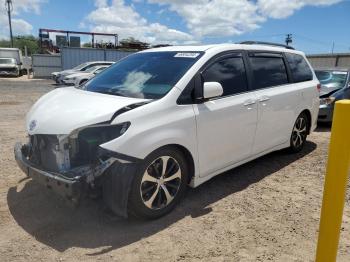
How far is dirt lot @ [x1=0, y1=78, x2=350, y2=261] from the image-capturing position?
319cm

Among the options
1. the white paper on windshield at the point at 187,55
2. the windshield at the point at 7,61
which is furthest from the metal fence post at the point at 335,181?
the windshield at the point at 7,61

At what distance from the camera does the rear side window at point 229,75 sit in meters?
4.25

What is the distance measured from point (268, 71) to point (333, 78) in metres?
5.54

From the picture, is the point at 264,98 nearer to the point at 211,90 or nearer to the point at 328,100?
the point at 211,90

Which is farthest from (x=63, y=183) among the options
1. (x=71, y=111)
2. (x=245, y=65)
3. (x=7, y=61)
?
(x=7, y=61)

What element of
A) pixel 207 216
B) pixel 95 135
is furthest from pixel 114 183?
pixel 207 216

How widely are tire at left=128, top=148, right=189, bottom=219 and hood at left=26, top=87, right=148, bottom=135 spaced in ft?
2.02

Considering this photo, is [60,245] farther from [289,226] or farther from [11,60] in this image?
[11,60]

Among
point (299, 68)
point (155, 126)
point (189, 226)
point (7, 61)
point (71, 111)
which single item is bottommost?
point (189, 226)

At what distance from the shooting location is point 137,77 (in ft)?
14.1

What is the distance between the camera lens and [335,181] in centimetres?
209

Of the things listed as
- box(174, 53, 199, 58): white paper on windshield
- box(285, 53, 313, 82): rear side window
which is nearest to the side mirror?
box(174, 53, 199, 58): white paper on windshield

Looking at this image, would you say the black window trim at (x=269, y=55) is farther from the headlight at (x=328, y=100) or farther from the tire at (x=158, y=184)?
the headlight at (x=328, y=100)

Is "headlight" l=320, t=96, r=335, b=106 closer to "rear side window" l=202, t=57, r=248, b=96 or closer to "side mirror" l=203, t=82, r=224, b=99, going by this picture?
"rear side window" l=202, t=57, r=248, b=96
